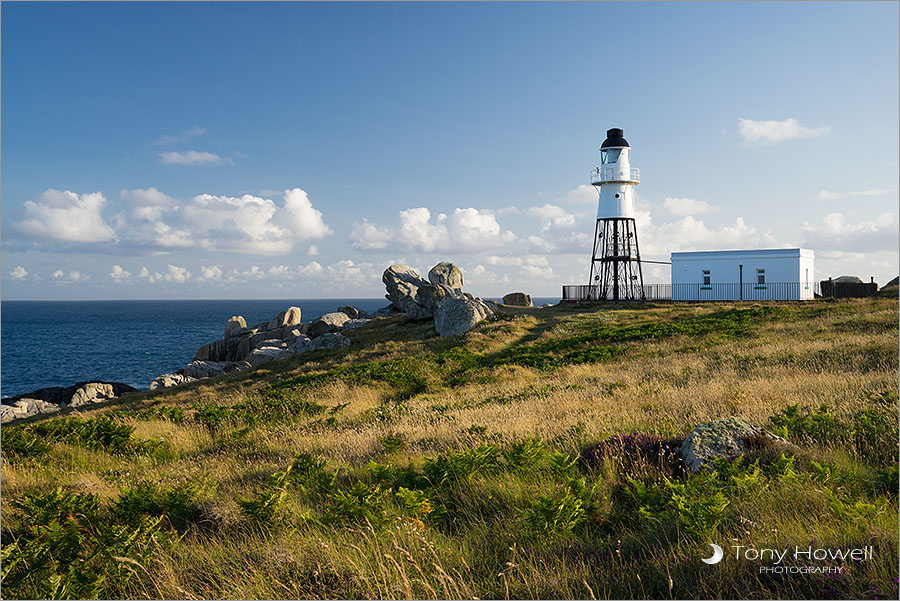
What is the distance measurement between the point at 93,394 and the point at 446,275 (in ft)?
83.8

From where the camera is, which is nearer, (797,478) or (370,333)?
(797,478)

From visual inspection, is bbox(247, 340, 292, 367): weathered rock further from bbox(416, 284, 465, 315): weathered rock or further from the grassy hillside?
the grassy hillside

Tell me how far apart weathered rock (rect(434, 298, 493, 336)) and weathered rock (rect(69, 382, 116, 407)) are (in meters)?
21.1

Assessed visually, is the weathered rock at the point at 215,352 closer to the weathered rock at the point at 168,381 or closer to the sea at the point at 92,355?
the sea at the point at 92,355

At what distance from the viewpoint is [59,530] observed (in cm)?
487

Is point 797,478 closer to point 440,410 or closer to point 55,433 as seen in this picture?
point 440,410

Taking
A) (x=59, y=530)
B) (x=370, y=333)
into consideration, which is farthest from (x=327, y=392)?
(x=370, y=333)

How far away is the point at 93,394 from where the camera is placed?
113 ft

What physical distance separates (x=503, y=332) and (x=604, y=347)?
28.3 feet

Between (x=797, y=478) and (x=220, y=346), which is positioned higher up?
(x=797, y=478)

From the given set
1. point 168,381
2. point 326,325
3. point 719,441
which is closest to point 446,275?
point 326,325

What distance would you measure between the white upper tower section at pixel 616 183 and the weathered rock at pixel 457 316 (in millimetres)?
18540

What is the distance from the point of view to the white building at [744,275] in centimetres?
4094

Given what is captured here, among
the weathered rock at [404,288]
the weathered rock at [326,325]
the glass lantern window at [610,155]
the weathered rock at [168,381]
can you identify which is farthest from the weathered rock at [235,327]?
the glass lantern window at [610,155]
